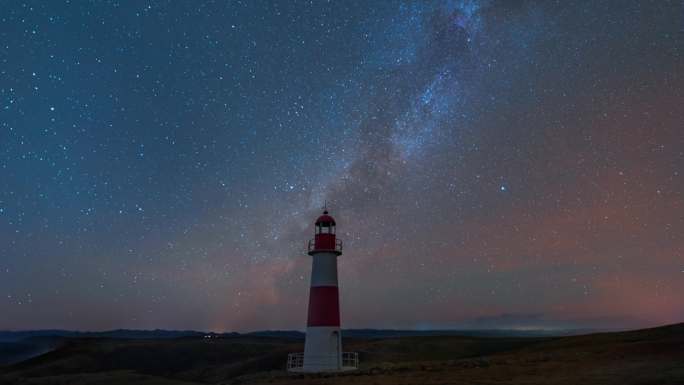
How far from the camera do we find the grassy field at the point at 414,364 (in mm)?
22883

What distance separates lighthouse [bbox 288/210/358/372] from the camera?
28.7 metres

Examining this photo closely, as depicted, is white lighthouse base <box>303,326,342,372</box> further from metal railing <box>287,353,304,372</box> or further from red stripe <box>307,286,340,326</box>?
metal railing <box>287,353,304,372</box>

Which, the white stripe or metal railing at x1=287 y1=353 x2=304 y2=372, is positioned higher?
the white stripe

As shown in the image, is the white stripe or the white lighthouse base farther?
the white stripe

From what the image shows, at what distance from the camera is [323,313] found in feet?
95.2

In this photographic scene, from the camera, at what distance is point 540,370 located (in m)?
25.3

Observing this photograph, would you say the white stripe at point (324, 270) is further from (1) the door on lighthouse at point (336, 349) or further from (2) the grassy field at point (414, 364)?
(2) the grassy field at point (414, 364)

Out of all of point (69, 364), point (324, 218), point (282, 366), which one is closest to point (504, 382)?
point (324, 218)

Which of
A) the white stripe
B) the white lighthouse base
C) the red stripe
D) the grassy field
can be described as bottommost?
the grassy field

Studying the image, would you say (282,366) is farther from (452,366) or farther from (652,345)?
(652,345)

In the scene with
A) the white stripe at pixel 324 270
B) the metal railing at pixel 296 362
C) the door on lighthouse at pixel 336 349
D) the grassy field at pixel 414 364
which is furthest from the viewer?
the metal railing at pixel 296 362

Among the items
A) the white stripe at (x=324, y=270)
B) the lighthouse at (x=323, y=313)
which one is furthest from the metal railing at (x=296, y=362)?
the white stripe at (x=324, y=270)

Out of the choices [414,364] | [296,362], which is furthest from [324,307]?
[414,364]

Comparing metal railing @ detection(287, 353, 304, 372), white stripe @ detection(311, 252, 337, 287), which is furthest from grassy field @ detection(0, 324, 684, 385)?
white stripe @ detection(311, 252, 337, 287)
